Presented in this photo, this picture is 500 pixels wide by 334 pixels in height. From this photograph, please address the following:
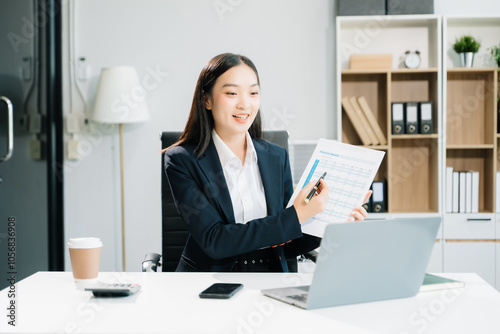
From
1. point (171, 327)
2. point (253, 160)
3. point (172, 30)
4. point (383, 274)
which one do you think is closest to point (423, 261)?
point (383, 274)

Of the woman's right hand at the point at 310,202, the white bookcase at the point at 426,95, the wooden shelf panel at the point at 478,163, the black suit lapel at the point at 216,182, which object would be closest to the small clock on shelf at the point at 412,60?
the white bookcase at the point at 426,95

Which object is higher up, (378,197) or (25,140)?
(25,140)

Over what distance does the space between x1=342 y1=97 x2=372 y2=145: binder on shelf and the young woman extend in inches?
59.3

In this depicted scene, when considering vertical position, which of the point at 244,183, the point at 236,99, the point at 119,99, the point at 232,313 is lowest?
the point at 232,313

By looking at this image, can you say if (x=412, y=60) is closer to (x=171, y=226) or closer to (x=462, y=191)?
(x=462, y=191)

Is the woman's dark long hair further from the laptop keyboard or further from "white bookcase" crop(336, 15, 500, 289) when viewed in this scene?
"white bookcase" crop(336, 15, 500, 289)

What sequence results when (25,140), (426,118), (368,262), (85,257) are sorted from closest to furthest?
(368,262)
(85,257)
(25,140)
(426,118)

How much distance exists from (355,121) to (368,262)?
→ 230cm

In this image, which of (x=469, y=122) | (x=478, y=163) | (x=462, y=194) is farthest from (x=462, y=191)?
(x=469, y=122)

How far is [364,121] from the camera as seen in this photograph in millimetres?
3385

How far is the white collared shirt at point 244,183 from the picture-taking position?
73.4 inches

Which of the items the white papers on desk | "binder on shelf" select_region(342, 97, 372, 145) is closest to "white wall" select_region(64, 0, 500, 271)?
"binder on shelf" select_region(342, 97, 372, 145)

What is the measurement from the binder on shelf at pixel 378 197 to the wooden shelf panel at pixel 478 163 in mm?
488

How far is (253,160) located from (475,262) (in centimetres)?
195
